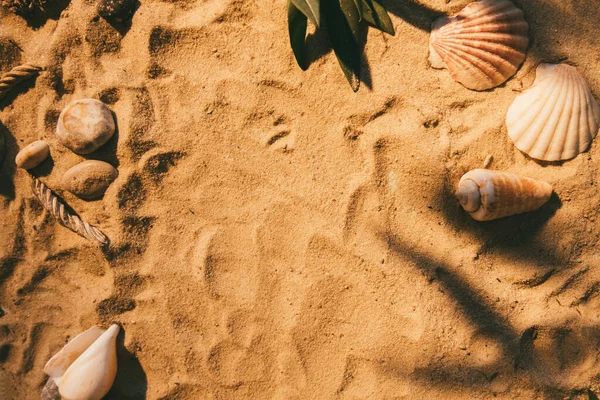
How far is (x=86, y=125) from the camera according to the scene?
1882 mm

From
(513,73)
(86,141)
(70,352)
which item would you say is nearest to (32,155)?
(86,141)

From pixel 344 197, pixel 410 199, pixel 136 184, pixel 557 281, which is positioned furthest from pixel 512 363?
pixel 136 184

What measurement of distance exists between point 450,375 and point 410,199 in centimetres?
74

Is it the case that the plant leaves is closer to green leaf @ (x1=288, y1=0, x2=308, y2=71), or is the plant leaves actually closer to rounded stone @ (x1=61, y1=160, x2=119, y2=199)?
green leaf @ (x1=288, y1=0, x2=308, y2=71)

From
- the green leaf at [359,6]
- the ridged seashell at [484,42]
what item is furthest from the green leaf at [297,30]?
the ridged seashell at [484,42]

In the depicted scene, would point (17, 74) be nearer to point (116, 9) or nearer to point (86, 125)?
point (86, 125)

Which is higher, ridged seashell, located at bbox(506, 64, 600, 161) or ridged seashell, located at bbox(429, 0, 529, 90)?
ridged seashell, located at bbox(429, 0, 529, 90)

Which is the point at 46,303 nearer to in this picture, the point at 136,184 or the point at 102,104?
the point at 136,184

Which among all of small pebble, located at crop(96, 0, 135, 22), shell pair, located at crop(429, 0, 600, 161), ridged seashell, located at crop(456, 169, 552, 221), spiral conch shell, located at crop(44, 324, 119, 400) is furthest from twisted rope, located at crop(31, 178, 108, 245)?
shell pair, located at crop(429, 0, 600, 161)

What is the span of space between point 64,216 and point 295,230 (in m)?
1.01

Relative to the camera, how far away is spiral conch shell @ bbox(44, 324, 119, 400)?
1835mm

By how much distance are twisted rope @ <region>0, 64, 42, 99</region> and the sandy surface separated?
0.14 ft

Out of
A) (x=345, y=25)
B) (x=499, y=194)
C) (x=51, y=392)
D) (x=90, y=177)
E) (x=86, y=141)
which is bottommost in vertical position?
(x=51, y=392)

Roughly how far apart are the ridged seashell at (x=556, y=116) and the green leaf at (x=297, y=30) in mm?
912
